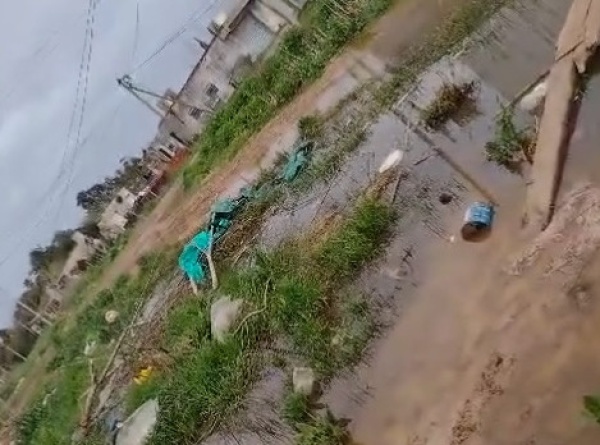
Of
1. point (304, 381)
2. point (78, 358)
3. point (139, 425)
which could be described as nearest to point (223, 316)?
→ point (304, 381)

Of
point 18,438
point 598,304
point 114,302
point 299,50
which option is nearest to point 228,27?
point 299,50

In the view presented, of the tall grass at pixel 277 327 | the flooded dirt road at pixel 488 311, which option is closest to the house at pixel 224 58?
the flooded dirt road at pixel 488 311

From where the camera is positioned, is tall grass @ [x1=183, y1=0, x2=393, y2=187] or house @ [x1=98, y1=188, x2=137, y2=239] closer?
tall grass @ [x1=183, y1=0, x2=393, y2=187]

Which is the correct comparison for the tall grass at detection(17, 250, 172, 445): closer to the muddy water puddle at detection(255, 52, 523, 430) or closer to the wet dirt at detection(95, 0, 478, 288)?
the wet dirt at detection(95, 0, 478, 288)

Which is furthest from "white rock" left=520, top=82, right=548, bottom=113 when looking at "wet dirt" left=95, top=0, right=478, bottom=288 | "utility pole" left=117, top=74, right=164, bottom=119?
"utility pole" left=117, top=74, right=164, bottom=119

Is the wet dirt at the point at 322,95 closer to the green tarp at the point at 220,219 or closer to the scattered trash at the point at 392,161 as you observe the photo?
the green tarp at the point at 220,219

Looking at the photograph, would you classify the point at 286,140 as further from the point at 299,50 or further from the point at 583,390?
the point at 583,390
